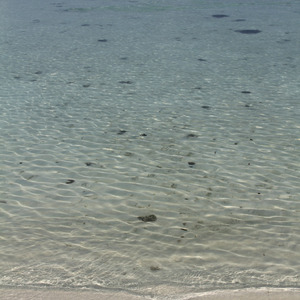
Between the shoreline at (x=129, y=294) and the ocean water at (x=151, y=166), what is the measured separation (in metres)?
0.12

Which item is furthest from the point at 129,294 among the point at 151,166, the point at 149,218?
the point at 151,166

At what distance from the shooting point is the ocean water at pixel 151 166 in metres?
5.05

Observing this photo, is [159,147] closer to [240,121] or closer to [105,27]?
[240,121]

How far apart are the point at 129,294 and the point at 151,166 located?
317 cm

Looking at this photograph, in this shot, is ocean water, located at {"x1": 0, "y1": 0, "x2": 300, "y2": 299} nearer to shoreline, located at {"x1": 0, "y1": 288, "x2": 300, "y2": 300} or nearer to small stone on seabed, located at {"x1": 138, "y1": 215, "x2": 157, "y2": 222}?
small stone on seabed, located at {"x1": 138, "y1": 215, "x2": 157, "y2": 222}

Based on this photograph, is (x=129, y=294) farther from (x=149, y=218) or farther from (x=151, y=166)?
(x=151, y=166)

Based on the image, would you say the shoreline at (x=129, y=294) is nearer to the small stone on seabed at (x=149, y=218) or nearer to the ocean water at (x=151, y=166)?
the ocean water at (x=151, y=166)

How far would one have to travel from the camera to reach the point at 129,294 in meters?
4.51

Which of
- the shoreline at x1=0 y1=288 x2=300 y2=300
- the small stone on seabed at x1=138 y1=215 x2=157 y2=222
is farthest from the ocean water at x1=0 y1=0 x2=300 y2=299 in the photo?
the shoreline at x1=0 y1=288 x2=300 y2=300

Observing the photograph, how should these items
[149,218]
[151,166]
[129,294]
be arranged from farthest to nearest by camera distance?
[151,166] < [149,218] < [129,294]

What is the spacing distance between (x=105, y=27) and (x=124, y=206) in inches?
556

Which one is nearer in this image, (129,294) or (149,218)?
(129,294)

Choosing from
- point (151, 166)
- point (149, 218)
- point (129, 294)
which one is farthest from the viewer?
point (151, 166)

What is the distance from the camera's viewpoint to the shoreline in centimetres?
441
